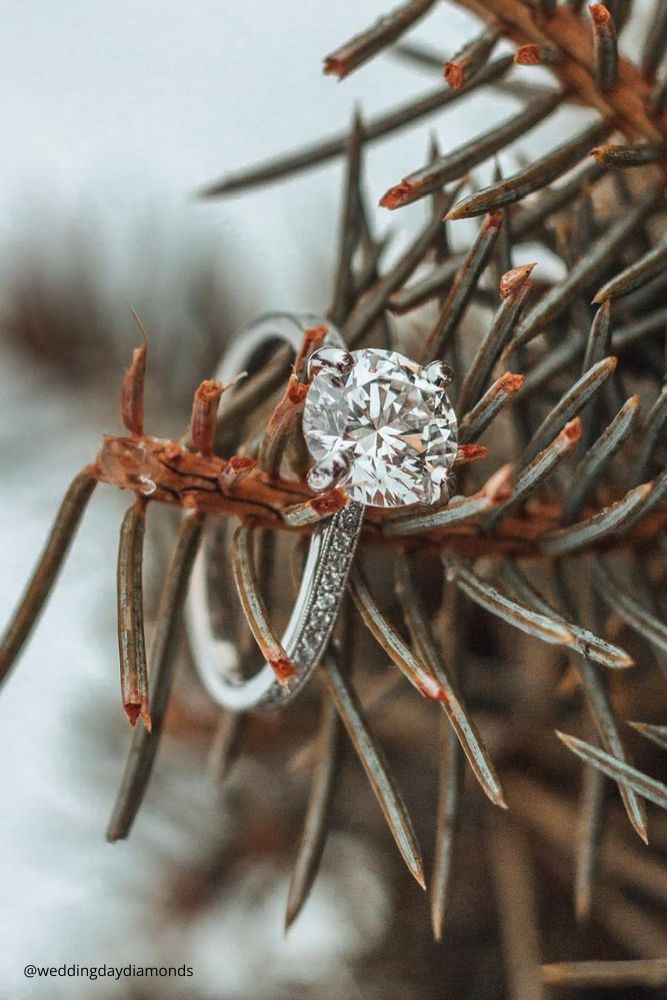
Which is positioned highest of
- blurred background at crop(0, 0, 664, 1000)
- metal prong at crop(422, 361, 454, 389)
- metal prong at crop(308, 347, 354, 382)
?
metal prong at crop(308, 347, 354, 382)

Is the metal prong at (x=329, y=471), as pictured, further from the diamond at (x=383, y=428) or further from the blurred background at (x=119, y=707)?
the blurred background at (x=119, y=707)

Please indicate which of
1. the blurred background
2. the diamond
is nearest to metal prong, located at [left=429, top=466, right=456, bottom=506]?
the diamond

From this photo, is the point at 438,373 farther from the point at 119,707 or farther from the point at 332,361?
the point at 119,707

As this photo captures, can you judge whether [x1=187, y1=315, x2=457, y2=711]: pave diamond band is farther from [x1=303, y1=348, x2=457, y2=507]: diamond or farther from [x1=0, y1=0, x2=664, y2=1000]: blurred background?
[x1=0, y1=0, x2=664, y2=1000]: blurred background

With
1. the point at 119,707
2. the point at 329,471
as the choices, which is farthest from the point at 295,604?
the point at 119,707

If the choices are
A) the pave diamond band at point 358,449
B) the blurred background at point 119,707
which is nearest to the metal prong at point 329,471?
the pave diamond band at point 358,449

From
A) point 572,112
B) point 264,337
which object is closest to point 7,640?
point 264,337

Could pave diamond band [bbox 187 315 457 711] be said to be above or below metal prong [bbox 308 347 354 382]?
below
